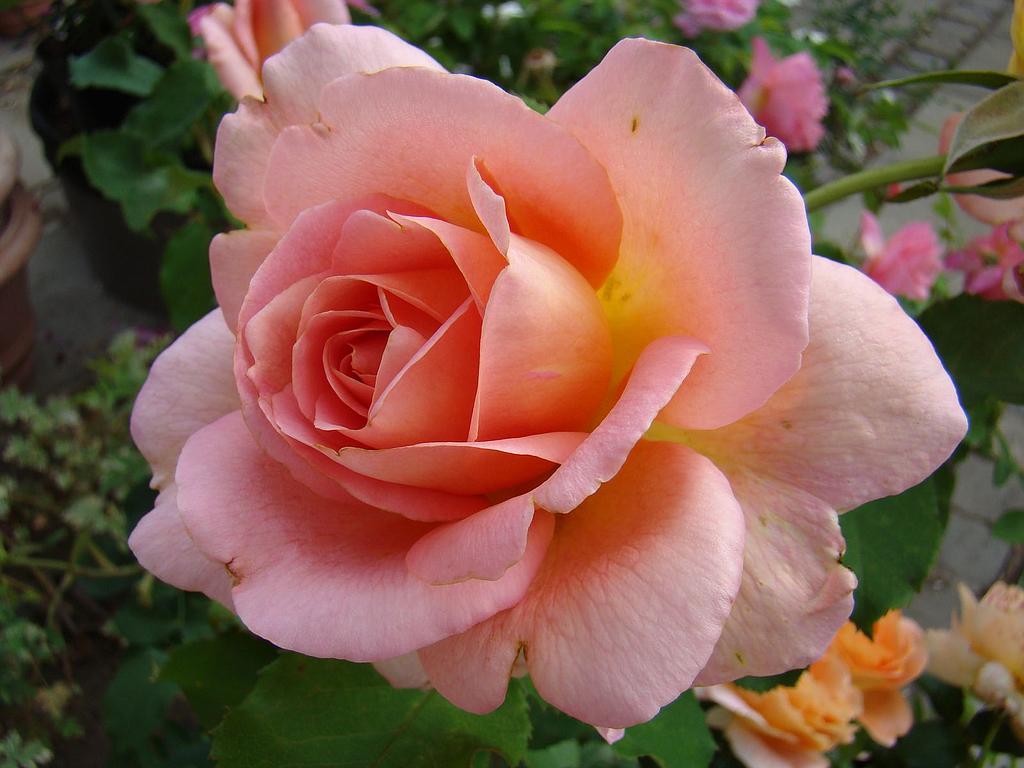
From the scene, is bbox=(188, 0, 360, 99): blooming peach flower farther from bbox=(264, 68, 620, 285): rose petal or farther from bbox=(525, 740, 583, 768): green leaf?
bbox=(525, 740, 583, 768): green leaf

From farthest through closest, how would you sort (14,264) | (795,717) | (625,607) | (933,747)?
1. (14,264)
2. (933,747)
3. (795,717)
4. (625,607)

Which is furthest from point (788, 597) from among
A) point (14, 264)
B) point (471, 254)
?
point (14, 264)

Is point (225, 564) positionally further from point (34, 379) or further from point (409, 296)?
point (34, 379)

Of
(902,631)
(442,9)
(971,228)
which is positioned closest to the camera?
(902,631)

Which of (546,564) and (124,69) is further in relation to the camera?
(124,69)

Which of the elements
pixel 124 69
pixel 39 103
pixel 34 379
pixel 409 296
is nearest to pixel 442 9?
pixel 124 69

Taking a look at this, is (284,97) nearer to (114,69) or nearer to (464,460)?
(464,460)
